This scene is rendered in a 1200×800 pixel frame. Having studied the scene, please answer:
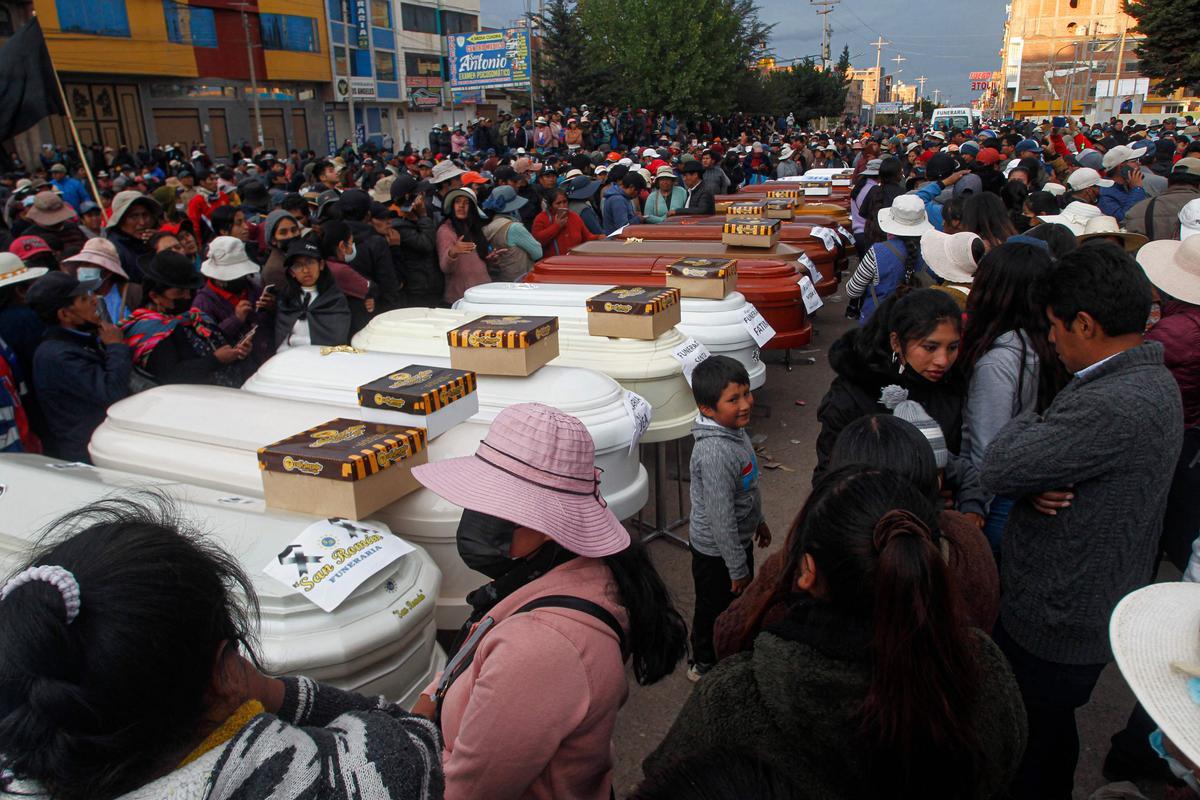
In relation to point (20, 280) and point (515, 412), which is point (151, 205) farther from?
point (515, 412)

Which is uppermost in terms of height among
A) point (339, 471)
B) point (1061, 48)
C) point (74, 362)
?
point (1061, 48)

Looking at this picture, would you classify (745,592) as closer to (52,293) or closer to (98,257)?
(52,293)

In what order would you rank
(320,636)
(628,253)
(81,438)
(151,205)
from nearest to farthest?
(320,636)
(81,438)
(151,205)
(628,253)

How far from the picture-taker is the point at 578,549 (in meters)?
1.51

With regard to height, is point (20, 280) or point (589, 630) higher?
point (20, 280)

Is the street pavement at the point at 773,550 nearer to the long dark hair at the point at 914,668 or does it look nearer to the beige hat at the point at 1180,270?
the long dark hair at the point at 914,668

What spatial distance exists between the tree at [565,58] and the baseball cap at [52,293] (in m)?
25.2

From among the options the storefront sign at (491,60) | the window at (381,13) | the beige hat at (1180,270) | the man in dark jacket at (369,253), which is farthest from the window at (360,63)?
the beige hat at (1180,270)

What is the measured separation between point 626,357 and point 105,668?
113 inches

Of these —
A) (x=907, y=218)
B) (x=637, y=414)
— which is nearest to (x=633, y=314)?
(x=637, y=414)

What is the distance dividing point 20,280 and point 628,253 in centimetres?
379

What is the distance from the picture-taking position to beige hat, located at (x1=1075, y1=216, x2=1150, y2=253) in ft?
14.0

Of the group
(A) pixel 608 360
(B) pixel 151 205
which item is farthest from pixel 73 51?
(A) pixel 608 360

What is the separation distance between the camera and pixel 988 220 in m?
4.19
